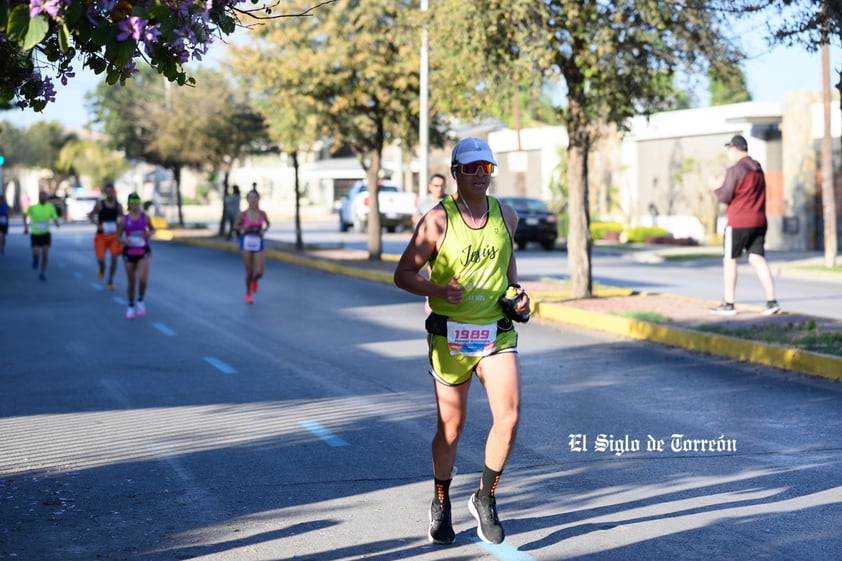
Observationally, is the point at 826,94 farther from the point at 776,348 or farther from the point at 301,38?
the point at 776,348

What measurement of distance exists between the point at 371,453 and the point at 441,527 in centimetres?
231

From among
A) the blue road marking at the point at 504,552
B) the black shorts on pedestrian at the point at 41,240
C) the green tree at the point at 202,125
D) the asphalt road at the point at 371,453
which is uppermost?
the green tree at the point at 202,125

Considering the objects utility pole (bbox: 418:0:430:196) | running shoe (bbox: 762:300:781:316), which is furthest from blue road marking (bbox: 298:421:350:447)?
utility pole (bbox: 418:0:430:196)

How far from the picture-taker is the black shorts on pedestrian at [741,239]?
50.7 feet

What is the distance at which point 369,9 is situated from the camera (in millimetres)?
27531

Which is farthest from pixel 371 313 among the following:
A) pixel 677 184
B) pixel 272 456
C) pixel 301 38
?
pixel 677 184

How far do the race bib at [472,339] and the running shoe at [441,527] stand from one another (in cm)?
77

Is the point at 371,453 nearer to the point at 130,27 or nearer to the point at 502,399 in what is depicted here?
the point at 502,399

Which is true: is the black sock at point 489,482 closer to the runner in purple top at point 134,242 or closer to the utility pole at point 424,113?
the runner in purple top at point 134,242

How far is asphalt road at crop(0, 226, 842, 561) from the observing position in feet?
21.2

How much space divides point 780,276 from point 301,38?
11.4 meters

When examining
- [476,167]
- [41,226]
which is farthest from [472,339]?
[41,226]

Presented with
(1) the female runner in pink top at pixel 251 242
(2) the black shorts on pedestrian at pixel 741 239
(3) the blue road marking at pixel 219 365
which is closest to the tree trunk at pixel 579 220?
(2) the black shorts on pedestrian at pixel 741 239

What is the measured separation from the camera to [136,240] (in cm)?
1823
